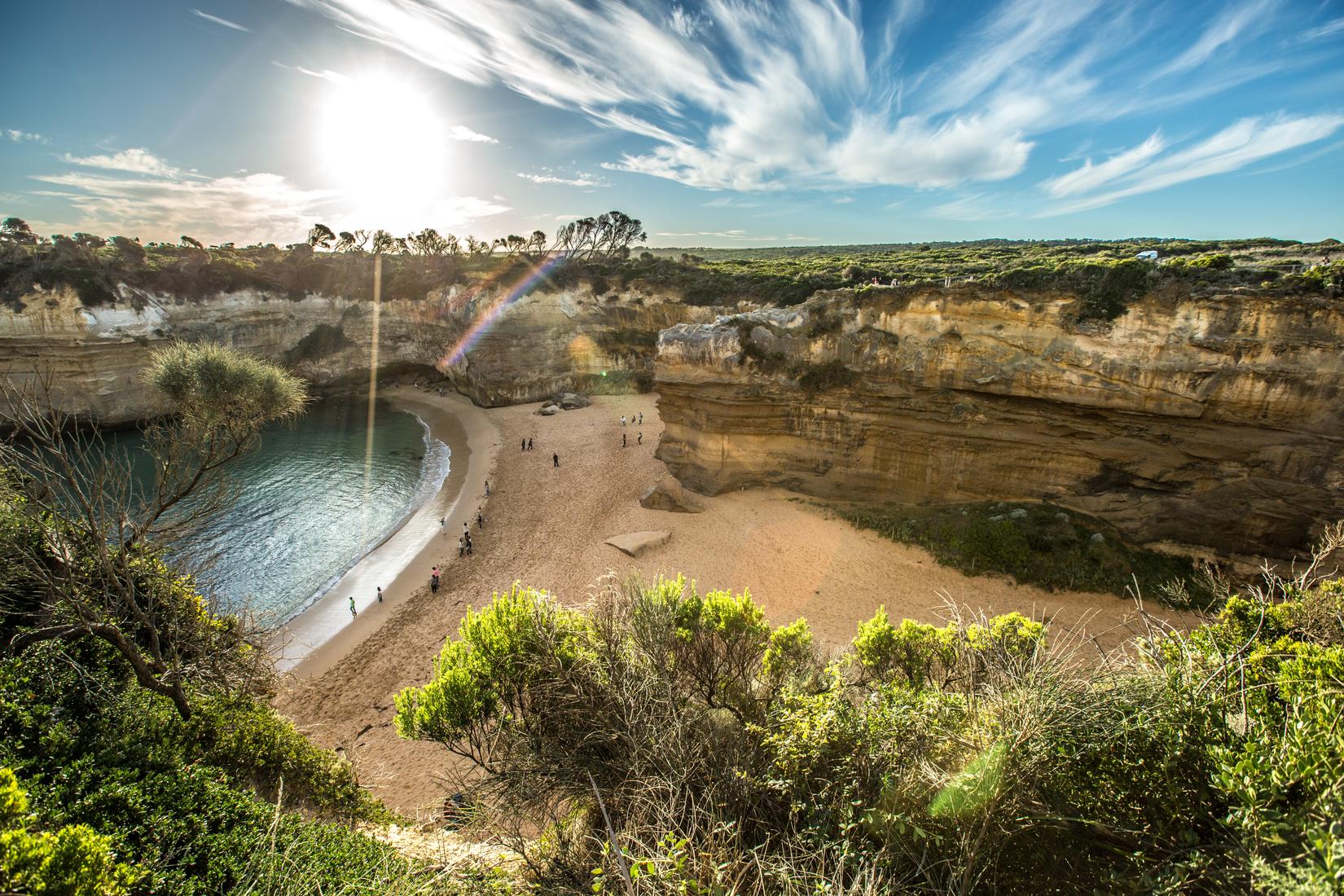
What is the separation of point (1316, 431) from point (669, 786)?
752 inches

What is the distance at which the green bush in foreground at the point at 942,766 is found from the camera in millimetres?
4191

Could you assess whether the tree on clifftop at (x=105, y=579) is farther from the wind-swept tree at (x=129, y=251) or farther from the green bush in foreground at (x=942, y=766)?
the wind-swept tree at (x=129, y=251)

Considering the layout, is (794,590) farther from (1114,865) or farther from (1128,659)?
(1114,865)

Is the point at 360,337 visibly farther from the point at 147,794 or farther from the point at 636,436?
the point at 147,794

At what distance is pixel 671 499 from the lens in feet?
72.1

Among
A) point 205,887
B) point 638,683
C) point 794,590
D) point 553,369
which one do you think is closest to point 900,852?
point 638,683

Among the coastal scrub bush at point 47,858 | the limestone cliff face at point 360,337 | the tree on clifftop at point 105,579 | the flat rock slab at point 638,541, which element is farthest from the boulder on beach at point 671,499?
the limestone cliff face at point 360,337

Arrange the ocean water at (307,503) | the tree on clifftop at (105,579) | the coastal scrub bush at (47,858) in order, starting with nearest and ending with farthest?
the coastal scrub bush at (47,858)
the tree on clifftop at (105,579)
the ocean water at (307,503)

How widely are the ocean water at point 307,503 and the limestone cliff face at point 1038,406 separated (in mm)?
16040

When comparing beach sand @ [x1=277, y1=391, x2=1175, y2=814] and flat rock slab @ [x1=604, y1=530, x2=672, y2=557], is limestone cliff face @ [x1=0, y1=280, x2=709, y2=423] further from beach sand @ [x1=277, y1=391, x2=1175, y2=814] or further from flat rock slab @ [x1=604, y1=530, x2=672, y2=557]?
flat rock slab @ [x1=604, y1=530, x2=672, y2=557]

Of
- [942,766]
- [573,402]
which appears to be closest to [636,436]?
[573,402]

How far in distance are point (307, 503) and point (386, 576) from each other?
1030 centimetres

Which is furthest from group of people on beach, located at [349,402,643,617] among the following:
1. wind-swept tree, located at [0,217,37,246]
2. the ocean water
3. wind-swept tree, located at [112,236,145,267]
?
wind-swept tree, located at [0,217,37,246]

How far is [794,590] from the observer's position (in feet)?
54.2
